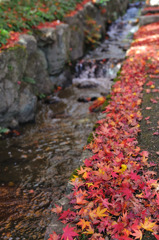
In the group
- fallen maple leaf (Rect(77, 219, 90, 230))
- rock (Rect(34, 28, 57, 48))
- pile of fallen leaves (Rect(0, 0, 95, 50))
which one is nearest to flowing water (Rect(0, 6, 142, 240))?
fallen maple leaf (Rect(77, 219, 90, 230))

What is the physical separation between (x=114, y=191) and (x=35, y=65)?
6.31 meters

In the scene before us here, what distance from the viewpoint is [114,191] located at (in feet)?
7.63

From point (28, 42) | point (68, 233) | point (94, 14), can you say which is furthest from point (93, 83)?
point (68, 233)

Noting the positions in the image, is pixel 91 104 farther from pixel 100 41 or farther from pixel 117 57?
pixel 100 41

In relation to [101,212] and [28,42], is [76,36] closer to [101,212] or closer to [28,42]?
[28,42]

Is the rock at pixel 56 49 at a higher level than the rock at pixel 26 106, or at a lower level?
higher

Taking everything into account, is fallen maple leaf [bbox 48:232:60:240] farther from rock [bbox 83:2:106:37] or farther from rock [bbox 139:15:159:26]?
rock [bbox 139:15:159:26]

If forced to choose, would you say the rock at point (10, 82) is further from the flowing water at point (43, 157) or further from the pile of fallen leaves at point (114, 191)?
the pile of fallen leaves at point (114, 191)

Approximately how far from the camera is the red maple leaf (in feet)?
6.28

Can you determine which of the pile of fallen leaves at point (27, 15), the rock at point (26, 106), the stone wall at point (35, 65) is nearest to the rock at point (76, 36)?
the stone wall at point (35, 65)

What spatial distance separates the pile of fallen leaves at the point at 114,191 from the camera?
1.97m

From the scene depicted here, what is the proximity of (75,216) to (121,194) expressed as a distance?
547mm

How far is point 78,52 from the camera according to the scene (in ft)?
36.6

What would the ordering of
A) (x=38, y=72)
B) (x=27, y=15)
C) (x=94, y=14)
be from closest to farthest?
(x=27, y=15) < (x=38, y=72) < (x=94, y=14)
